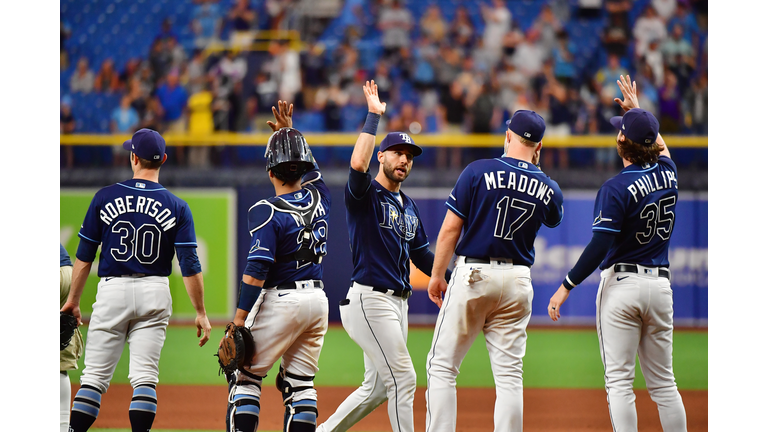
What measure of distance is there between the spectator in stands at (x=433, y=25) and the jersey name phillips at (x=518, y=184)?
9.90 m

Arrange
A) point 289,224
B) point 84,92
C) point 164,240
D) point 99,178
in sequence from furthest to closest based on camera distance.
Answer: point 84,92, point 99,178, point 164,240, point 289,224

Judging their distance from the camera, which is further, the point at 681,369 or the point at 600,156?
the point at 600,156

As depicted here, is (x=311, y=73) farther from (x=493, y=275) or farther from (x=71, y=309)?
(x=493, y=275)

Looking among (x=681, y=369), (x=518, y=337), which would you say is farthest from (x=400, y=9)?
(x=518, y=337)

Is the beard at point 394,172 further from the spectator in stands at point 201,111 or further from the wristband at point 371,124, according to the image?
the spectator in stands at point 201,111

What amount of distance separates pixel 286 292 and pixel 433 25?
1063 cm

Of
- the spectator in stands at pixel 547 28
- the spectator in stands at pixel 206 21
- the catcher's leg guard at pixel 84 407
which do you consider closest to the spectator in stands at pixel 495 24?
the spectator in stands at pixel 547 28

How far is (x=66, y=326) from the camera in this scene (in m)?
4.04

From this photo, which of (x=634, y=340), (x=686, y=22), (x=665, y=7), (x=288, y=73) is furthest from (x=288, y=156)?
(x=665, y=7)

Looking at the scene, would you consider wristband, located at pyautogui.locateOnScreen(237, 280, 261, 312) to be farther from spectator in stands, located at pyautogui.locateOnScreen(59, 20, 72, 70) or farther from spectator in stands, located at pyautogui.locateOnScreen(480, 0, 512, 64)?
spectator in stands, located at pyautogui.locateOnScreen(480, 0, 512, 64)

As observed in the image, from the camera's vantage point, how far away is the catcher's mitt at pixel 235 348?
3508 millimetres

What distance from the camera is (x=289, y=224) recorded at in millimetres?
3643

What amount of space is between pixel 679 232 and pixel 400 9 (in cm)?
673
